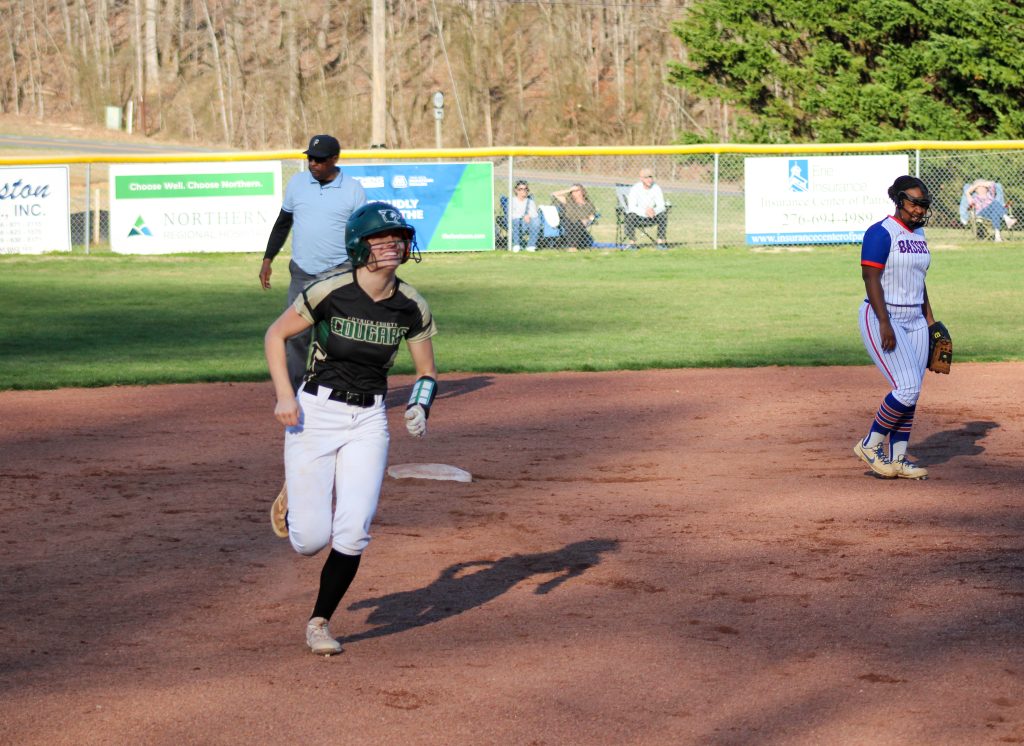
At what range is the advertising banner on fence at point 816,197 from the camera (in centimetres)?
2441

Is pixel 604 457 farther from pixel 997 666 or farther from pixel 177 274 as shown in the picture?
pixel 177 274

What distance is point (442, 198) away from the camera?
2439cm

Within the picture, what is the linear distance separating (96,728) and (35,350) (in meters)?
10.7

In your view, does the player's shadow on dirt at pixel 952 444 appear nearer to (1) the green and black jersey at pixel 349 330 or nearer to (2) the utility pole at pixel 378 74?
(1) the green and black jersey at pixel 349 330

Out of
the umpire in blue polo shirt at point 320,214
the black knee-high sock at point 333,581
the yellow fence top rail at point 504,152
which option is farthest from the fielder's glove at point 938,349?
the yellow fence top rail at point 504,152

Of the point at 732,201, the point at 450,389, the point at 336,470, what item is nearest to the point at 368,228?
the point at 336,470

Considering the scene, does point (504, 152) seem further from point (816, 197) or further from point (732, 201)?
point (816, 197)

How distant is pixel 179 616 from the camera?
6.02m

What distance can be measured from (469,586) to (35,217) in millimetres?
19938

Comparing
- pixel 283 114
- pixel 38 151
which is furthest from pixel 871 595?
pixel 283 114

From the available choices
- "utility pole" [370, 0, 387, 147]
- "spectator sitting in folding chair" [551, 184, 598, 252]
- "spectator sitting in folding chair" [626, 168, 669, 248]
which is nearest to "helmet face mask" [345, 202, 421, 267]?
"spectator sitting in folding chair" [551, 184, 598, 252]

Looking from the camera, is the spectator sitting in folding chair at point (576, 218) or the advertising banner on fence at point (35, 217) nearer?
the advertising banner on fence at point (35, 217)

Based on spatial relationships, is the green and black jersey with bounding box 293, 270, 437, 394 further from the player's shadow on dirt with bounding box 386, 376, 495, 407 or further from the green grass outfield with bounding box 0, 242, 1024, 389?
the green grass outfield with bounding box 0, 242, 1024, 389

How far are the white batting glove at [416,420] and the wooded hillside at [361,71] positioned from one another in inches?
2258
